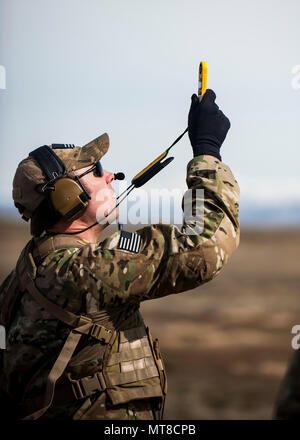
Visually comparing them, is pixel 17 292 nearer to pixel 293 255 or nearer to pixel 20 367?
pixel 20 367

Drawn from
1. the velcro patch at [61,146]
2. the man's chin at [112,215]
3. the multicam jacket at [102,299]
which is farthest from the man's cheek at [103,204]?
the velcro patch at [61,146]

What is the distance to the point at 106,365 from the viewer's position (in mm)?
3855

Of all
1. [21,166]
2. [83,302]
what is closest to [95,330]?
[83,302]

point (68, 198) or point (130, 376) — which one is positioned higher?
point (68, 198)

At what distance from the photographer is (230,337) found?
18719 mm

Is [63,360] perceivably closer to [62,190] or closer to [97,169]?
[62,190]

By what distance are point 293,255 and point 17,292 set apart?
32.8 metres

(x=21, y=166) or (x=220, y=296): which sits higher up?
(x=21, y=166)

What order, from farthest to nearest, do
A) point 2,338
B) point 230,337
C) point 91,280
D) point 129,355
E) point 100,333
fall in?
1. point 230,337
2. point 2,338
3. point 129,355
4. point 100,333
5. point 91,280

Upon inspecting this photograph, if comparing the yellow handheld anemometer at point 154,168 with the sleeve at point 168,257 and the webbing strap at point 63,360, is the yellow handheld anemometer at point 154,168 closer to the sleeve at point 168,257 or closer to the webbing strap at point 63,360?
the sleeve at point 168,257

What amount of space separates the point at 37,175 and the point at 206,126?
90cm

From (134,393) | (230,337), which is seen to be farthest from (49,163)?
(230,337)

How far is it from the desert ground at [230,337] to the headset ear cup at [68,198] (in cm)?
780

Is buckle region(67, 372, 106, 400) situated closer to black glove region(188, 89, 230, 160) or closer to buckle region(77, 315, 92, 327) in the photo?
buckle region(77, 315, 92, 327)
